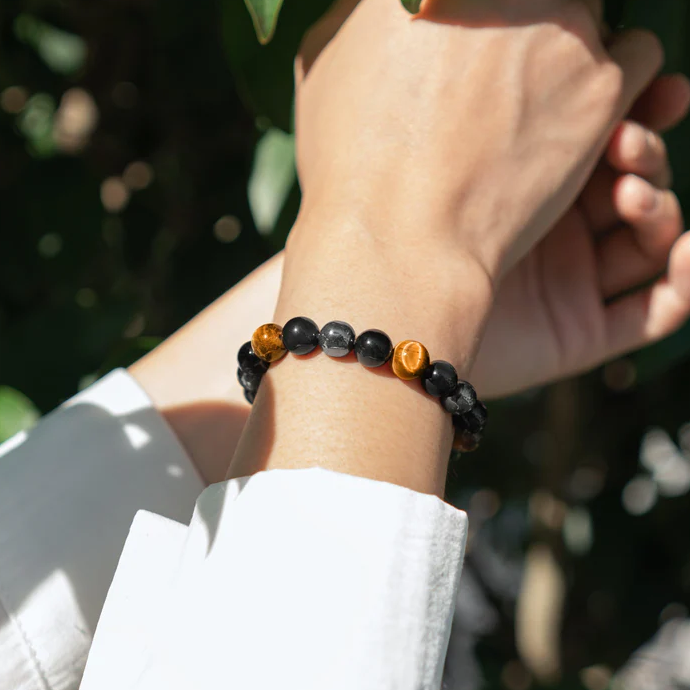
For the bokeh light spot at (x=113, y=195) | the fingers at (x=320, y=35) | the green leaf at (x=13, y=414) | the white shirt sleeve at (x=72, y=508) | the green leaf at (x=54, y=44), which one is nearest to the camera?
the white shirt sleeve at (x=72, y=508)

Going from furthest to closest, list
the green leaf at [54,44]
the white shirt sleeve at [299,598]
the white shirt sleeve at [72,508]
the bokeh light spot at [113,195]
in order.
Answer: the bokeh light spot at [113,195] < the green leaf at [54,44] < the white shirt sleeve at [72,508] < the white shirt sleeve at [299,598]

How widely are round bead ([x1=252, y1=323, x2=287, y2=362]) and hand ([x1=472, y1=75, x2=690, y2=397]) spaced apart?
24 centimetres

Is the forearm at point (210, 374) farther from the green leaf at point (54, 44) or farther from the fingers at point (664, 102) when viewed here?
the green leaf at point (54, 44)

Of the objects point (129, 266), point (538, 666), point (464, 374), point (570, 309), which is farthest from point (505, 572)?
point (464, 374)

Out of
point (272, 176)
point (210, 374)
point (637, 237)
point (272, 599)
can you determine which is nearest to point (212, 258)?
point (272, 176)

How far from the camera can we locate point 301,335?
0.42m

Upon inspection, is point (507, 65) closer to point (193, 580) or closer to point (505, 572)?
point (193, 580)

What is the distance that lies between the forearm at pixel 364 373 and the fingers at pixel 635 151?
170mm

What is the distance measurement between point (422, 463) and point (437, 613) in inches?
2.9

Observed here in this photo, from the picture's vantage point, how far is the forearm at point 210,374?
0.59 metres

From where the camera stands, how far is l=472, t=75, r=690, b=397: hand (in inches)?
24.7

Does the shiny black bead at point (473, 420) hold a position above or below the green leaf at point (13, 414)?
below

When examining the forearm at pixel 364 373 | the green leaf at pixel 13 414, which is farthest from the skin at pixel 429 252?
the green leaf at pixel 13 414

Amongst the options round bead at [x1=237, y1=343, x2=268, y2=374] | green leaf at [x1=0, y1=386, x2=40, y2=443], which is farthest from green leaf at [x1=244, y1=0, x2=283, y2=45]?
green leaf at [x1=0, y1=386, x2=40, y2=443]
